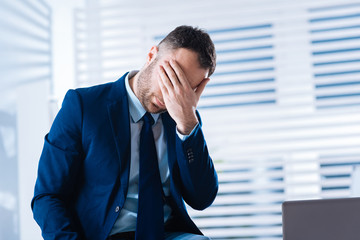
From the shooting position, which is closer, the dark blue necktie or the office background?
the dark blue necktie

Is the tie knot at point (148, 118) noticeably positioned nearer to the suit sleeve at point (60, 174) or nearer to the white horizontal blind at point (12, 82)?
the suit sleeve at point (60, 174)

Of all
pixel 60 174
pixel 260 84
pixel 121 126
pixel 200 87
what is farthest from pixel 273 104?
pixel 60 174

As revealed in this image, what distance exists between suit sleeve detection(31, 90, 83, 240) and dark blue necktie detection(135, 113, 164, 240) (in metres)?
0.22

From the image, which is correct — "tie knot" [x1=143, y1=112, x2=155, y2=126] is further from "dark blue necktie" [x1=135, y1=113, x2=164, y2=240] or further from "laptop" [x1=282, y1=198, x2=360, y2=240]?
"laptop" [x1=282, y1=198, x2=360, y2=240]

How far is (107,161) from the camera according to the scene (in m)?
1.41

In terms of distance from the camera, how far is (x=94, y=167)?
1.42m

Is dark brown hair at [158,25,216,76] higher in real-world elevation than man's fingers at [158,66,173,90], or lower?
higher

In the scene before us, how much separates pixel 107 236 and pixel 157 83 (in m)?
0.57

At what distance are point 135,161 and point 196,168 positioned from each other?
0.23 m

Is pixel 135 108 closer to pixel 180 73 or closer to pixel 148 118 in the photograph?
pixel 148 118

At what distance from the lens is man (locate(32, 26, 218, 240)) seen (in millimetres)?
1382

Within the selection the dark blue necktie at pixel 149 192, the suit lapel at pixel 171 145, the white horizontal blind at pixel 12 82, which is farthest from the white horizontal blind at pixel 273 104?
the dark blue necktie at pixel 149 192

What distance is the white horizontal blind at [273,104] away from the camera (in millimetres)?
2551

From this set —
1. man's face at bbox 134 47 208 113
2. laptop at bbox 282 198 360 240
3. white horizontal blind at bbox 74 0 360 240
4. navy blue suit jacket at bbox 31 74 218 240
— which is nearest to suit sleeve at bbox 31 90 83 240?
navy blue suit jacket at bbox 31 74 218 240
